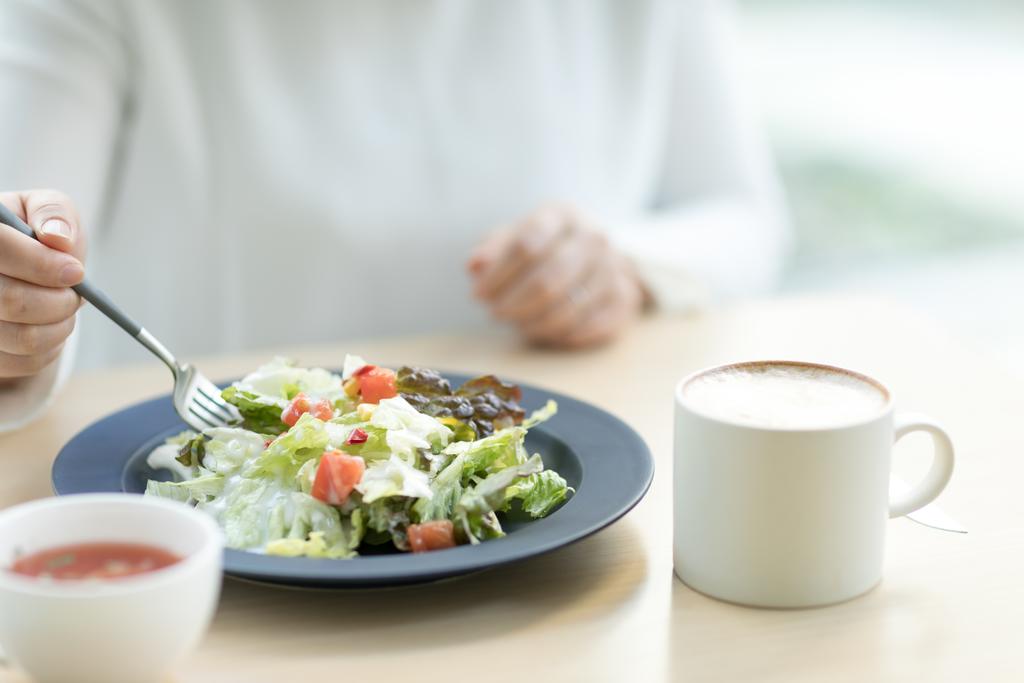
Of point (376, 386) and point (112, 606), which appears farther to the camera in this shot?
point (376, 386)

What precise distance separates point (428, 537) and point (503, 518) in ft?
0.35

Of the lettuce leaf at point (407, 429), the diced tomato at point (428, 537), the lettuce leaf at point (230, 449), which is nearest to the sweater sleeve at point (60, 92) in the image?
the lettuce leaf at point (230, 449)

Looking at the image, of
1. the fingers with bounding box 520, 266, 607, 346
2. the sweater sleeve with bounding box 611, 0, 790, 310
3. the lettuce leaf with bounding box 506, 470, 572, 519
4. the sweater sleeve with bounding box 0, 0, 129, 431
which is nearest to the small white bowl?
the lettuce leaf with bounding box 506, 470, 572, 519

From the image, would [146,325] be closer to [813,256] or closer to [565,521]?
[565,521]

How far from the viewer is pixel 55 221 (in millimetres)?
1162

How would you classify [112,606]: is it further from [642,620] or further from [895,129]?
[895,129]

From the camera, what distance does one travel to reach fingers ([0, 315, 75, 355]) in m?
1.18

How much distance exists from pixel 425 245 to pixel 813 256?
337 centimetres

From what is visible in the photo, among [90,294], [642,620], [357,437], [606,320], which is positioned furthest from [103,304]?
[606,320]

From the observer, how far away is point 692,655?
2.76 feet

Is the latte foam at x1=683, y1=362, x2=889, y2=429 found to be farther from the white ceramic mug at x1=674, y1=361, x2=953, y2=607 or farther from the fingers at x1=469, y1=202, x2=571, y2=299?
the fingers at x1=469, y1=202, x2=571, y2=299

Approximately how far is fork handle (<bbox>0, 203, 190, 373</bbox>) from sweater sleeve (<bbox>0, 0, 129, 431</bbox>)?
353mm

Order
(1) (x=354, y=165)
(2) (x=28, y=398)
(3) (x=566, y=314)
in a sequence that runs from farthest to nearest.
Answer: (1) (x=354, y=165), (3) (x=566, y=314), (2) (x=28, y=398)

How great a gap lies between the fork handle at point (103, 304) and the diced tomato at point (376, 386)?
219mm
